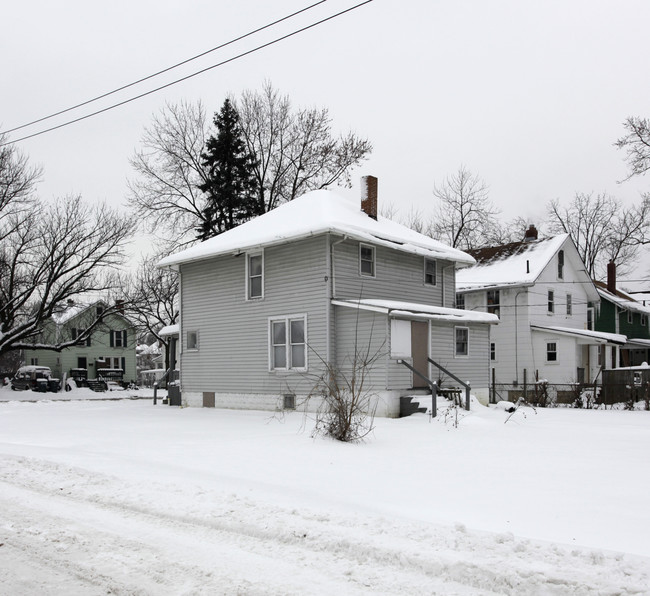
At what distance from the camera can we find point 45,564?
553 cm

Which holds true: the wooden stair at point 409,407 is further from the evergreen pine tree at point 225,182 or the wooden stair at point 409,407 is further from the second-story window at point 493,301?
the evergreen pine tree at point 225,182

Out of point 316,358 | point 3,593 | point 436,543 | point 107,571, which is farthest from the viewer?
point 316,358

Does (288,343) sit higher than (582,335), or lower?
lower

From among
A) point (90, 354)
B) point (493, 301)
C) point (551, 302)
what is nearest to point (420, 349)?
point (493, 301)

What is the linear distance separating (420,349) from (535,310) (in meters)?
15.7

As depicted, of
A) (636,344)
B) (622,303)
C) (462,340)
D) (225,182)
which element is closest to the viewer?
(462,340)

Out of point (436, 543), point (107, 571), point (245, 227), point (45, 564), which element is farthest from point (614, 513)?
point (245, 227)

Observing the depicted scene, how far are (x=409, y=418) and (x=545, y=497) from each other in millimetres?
9225

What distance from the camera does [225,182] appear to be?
37625mm

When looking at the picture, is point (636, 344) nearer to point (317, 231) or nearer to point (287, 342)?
point (287, 342)

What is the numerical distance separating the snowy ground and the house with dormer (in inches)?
228

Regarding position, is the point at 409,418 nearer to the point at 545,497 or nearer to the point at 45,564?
the point at 545,497

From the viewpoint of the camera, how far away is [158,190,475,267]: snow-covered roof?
19.3 metres

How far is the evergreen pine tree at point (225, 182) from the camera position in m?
37.6
